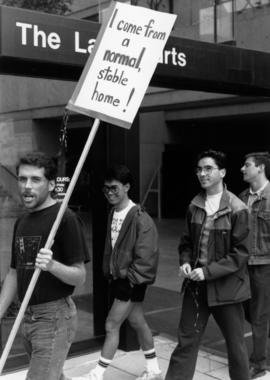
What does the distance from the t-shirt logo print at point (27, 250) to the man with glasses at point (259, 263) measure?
6.92 ft

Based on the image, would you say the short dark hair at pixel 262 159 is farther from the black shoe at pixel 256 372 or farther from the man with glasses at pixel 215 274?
the black shoe at pixel 256 372

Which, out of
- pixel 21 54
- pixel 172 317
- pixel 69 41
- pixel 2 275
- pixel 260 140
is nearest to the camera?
pixel 21 54

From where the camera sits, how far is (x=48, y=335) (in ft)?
9.46

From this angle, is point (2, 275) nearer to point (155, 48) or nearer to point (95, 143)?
point (95, 143)

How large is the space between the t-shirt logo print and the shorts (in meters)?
1.24

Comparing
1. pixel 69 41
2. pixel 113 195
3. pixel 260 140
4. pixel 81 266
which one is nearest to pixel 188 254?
pixel 113 195

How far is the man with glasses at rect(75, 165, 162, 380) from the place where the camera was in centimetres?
405

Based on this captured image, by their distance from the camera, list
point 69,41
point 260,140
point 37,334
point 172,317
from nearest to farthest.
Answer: point 37,334, point 69,41, point 172,317, point 260,140

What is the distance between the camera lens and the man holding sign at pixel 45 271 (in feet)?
9.44

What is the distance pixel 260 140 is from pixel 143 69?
14439mm

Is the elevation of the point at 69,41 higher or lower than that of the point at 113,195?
higher

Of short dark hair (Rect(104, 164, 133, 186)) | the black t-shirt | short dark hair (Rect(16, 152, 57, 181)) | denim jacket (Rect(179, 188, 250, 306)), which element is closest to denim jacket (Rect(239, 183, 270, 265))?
denim jacket (Rect(179, 188, 250, 306))

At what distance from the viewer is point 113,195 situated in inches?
163

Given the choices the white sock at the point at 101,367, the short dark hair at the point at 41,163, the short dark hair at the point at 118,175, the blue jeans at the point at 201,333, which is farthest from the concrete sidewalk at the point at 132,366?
the short dark hair at the point at 41,163
